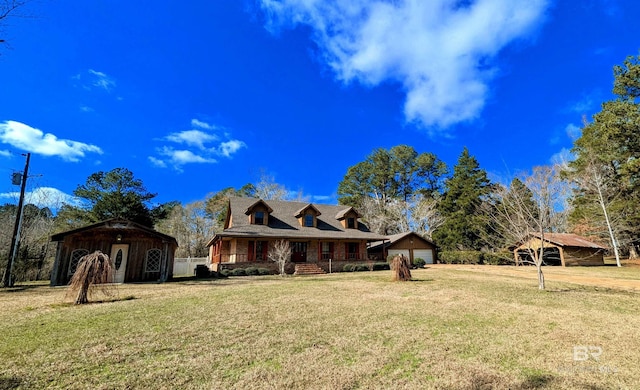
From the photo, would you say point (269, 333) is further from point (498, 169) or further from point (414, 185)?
point (414, 185)

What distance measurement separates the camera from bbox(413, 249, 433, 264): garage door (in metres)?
30.1

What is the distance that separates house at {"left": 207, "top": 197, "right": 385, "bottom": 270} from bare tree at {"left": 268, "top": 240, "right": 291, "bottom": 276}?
0.45 m

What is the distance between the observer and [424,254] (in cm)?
3075

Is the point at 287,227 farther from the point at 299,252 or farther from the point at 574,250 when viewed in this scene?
the point at 574,250

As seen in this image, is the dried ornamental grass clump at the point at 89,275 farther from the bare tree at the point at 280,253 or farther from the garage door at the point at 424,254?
the garage door at the point at 424,254

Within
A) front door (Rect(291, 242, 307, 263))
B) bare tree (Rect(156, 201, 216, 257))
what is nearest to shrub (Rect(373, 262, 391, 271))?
front door (Rect(291, 242, 307, 263))

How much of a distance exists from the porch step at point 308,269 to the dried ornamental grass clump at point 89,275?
13545 millimetres

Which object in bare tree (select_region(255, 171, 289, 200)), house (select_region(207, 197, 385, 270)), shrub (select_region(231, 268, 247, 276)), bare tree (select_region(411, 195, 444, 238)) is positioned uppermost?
bare tree (select_region(255, 171, 289, 200))

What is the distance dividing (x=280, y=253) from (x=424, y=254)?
58.8 feet

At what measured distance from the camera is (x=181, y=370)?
3.82 metres

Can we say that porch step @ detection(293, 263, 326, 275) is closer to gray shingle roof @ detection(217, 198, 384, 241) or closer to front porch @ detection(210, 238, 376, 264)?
front porch @ detection(210, 238, 376, 264)

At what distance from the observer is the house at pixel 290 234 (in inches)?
858

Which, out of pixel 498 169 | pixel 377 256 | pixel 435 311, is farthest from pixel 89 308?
pixel 377 256

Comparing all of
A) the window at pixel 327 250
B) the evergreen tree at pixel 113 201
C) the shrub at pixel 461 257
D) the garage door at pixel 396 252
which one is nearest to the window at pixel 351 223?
the window at pixel 327 250
